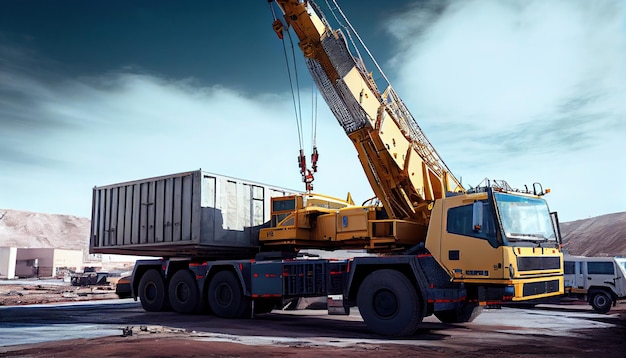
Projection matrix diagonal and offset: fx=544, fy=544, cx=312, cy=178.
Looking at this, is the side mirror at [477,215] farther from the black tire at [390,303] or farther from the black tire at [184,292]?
the black tire at [184,292]

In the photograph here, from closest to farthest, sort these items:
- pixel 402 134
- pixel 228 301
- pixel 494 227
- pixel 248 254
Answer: pixel 494 227 < pixel 402 134 < pixel 228 301 < pixel 248 254

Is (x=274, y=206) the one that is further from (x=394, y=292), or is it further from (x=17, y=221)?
(x=17, y=221)

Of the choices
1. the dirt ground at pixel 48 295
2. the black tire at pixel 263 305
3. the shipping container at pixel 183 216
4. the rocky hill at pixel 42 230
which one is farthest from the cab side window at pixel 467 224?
the rocky hill at pixel 42 230

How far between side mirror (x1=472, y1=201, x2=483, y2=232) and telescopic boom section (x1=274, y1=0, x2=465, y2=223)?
2.74 metres

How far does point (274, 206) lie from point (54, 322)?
6.50 m

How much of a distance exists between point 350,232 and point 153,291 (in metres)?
7.13

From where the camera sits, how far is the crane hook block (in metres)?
14.1

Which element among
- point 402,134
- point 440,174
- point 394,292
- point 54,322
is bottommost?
point 54,322

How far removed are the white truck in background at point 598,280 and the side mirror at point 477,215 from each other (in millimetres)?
9863

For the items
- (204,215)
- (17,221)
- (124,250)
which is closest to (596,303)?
(204,215)

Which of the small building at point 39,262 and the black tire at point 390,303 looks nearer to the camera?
the black tire at point 390,303

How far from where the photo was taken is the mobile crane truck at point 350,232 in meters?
10.7

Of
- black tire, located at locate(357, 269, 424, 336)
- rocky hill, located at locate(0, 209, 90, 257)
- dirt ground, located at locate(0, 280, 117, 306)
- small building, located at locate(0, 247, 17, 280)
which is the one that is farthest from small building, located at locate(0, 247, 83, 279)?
black tire, located at locate(357, 269, 424, 336)

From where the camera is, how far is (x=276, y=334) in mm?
11438
